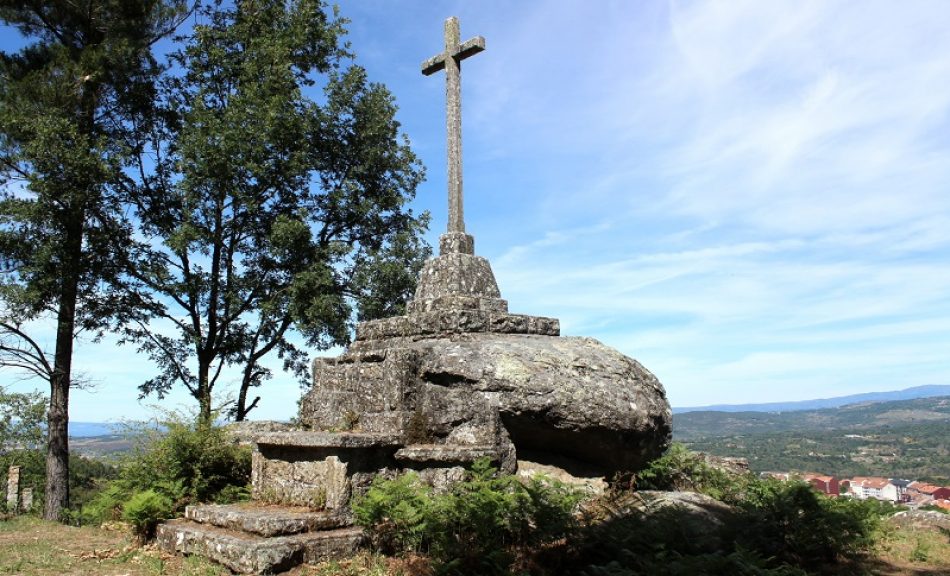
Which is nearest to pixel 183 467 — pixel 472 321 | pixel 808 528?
pixel 472 321

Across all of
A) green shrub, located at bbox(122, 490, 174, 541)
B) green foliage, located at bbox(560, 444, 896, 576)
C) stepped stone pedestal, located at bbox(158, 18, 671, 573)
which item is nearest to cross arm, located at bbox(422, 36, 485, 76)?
stepped stone pedestal, located at bbox(158, 18, 671, 573)

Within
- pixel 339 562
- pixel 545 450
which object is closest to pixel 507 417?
pixel 545 450

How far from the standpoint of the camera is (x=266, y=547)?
5723 mm

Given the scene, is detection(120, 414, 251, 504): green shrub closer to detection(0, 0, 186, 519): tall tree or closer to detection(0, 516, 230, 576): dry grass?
detection(0, 516, 230, 576): dry grass

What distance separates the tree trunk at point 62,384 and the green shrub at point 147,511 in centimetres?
798

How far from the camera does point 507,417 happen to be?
692 cm

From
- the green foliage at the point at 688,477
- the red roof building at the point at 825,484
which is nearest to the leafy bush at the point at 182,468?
the green foliage at the point at 688,477

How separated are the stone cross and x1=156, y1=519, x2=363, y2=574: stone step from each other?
14.5 ft

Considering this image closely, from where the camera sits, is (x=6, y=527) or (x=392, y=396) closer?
(x=392, y=396)

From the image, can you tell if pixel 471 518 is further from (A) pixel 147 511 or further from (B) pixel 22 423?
(B) pixel 22 423

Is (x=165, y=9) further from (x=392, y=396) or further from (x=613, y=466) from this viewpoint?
(x=613, y=466)

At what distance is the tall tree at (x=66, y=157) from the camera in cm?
1348

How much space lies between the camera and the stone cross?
9.14 m

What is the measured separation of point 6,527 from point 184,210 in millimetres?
7137
